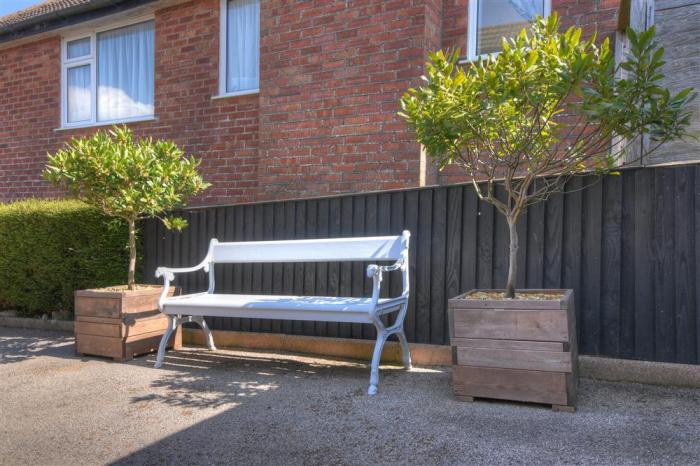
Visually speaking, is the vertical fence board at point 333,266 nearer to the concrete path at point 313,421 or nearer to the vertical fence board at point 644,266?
the concrete path at point 313,421

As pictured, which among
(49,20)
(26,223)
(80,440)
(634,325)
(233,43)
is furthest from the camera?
(49,20)

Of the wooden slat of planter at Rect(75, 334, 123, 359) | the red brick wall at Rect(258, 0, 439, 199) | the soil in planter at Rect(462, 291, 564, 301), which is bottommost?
the wooden slat of planter at Rect(75, 334, 123, 359)

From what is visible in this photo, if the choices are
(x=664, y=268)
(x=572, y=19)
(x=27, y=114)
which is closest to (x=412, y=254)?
(x=664, y=268)

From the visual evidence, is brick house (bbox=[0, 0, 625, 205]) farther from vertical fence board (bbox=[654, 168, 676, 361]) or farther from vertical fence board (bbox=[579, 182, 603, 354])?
vertical fence board (bbox=[654, 168, 676, 361])

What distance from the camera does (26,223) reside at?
256 inches

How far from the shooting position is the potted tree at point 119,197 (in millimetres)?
4824

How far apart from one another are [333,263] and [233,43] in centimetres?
399

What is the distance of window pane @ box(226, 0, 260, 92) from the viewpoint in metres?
7.35

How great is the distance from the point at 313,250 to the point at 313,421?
70.7 inches

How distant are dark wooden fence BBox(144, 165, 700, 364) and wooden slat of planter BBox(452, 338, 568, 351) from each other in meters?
0.83

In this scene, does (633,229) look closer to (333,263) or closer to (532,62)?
(532,62)

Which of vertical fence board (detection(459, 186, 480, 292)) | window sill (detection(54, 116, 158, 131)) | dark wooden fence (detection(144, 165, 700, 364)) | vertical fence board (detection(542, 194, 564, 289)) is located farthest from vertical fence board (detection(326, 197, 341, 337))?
window sill (detection(54, 116, 158, 131))

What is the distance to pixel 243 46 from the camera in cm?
745

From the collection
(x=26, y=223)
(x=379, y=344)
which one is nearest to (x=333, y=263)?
(x=379, y=344)
